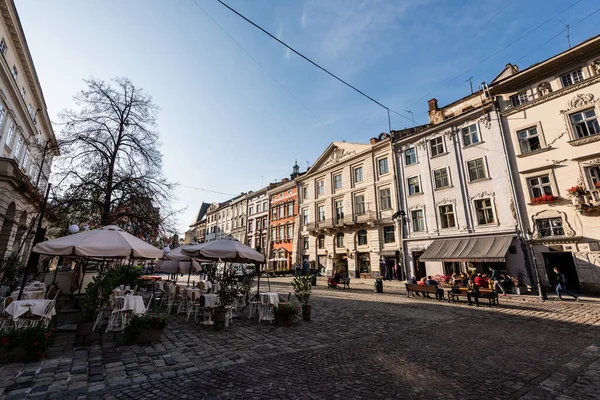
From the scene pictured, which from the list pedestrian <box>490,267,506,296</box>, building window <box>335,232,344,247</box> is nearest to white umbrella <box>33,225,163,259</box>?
pedestrian <box>490,267,506,296</box>

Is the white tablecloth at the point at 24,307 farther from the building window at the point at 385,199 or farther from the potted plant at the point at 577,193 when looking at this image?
the building window at the point at 385,199

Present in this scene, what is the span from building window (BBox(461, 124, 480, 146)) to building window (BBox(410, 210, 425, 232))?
22.0ft

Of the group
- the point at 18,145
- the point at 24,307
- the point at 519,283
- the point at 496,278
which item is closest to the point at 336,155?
the point at 496,278

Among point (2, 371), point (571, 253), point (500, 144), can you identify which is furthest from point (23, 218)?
point (571, 253)

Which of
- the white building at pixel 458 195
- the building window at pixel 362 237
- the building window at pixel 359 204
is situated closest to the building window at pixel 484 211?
the white building at pixel 458 195

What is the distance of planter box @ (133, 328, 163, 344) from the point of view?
20.5ft

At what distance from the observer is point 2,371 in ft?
15.0

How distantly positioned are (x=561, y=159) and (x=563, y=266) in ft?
21.7

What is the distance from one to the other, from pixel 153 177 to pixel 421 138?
2211 cm

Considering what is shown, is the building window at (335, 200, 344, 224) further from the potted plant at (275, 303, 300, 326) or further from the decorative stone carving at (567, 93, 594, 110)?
the potted plant at (275, 303, 300, 326)

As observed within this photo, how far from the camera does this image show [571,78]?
1706 centimetres

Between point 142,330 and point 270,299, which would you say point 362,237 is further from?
point 142,330

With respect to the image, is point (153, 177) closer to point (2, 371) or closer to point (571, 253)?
point (2, 371)

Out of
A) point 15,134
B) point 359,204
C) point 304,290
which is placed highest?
point 15,134
